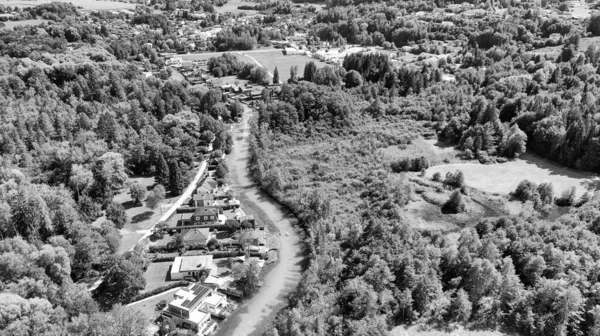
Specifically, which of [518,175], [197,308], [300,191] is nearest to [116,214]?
[197,308]

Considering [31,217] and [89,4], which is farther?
[89,4]

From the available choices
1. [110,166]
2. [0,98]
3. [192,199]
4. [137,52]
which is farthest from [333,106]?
[137,52]

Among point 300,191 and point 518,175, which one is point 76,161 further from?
point 518,175

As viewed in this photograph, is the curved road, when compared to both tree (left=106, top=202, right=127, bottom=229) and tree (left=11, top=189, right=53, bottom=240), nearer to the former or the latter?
tree (left=106, top=202, right=127, bottom=229)

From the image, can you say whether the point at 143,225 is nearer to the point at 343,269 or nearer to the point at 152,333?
the point at 152,333

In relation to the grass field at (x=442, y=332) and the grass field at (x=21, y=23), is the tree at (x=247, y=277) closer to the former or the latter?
the grass field at (x=442, y=332)

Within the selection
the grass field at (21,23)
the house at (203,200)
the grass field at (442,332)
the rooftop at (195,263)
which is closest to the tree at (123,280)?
the rooftop at (195,263)
